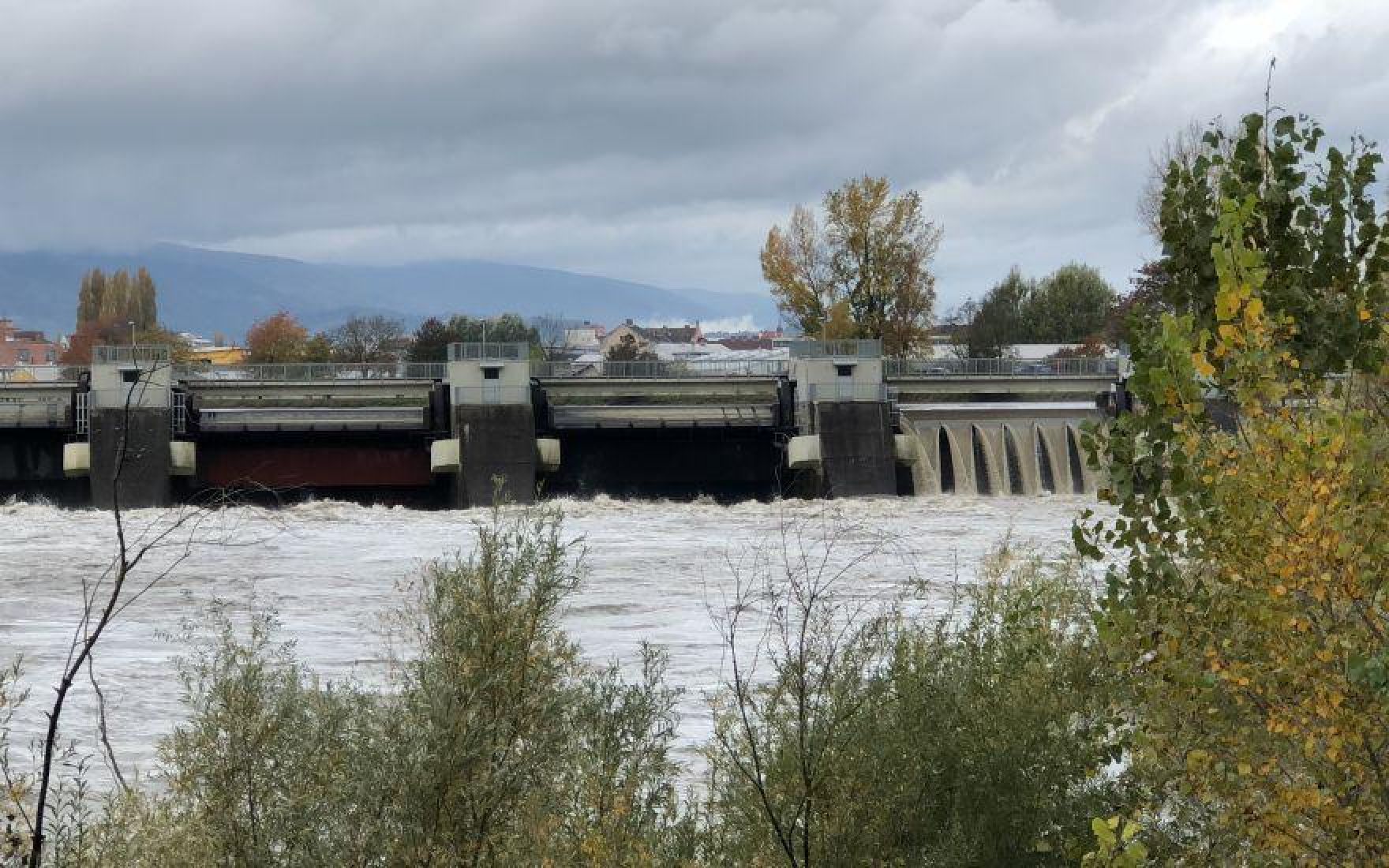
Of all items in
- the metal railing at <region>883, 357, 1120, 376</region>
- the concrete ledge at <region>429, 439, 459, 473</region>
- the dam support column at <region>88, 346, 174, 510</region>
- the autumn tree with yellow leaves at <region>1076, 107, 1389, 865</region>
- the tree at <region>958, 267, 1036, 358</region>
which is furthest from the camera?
the tree at <region>958, 267, 1036, 358</region>

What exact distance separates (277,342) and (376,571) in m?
63.5

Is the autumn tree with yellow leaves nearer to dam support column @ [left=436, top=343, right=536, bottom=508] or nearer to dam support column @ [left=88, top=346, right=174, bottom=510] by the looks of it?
dam support column @ [left=436, top=343, right=536, bottom=508]

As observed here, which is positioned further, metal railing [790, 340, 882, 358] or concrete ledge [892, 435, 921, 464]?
metal railing [790, 340, 882, 358]

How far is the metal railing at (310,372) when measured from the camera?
4166 cm

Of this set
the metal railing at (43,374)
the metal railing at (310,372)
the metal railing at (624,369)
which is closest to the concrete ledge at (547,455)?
the metal railing at (624,369)

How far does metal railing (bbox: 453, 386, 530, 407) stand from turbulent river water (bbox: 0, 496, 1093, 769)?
2.92 m

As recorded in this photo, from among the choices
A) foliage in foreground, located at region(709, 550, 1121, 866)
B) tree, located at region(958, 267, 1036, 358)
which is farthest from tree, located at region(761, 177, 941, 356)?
foliage in foreground, located at region(709, 550, 1121, 866)

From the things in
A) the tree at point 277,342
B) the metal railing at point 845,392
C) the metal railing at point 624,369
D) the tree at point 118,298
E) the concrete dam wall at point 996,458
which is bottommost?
the concrete dam wall at point 996,458

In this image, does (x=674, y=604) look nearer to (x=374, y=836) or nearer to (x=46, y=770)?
(x=374, y=836)

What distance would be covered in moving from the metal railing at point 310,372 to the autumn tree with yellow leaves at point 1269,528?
3640 cm

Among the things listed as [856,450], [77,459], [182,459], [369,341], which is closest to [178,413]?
[182,459]

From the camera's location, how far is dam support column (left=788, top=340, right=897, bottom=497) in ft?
130

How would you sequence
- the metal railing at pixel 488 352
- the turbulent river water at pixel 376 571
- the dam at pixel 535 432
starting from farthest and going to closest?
the metal railing at pixel 488 352
the dam at pixel 535 432
the turbulent river water at pixel 376 571

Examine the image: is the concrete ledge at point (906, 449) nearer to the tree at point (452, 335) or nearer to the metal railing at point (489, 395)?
the metal railing at point (489, 395)
